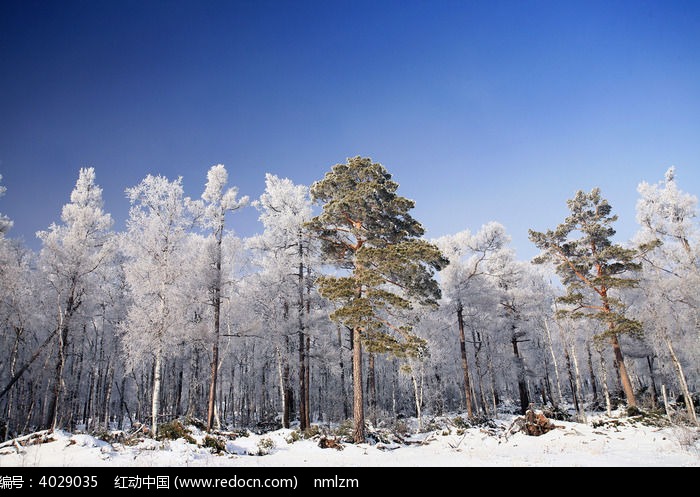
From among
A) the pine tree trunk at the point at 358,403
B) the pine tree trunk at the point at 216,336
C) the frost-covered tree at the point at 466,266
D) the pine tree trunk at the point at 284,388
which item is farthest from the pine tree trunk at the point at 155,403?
the frost-covered tree at the point at 466,266

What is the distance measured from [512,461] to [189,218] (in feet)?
52.5

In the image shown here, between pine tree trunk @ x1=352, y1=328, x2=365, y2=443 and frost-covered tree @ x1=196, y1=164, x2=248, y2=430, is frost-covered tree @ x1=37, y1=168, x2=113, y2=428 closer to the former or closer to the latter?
frost-covered tree @ x1=196, y1=164, x2=248, y2=430

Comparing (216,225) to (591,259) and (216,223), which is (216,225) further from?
(591,259)

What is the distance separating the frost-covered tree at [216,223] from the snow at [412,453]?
4.46 metres

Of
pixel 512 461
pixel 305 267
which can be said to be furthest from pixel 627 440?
pixel 305 267

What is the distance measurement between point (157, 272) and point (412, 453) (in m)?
12.4

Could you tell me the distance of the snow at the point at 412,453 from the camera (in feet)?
29.0

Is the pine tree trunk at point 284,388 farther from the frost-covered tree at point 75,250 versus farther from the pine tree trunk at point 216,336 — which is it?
the frost-covered tree at point 75,250

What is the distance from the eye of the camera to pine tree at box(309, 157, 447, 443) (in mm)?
14547

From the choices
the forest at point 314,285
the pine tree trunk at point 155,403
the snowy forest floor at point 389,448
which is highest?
the forest at point 314,285

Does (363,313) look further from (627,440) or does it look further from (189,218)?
(627,440)

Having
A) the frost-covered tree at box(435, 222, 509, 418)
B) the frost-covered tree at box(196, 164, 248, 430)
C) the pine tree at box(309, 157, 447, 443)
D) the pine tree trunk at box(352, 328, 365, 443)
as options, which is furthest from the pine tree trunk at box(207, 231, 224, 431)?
the frost-covered tree at box(435, 222, 509, 418)

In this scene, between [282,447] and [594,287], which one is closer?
[282,447]
